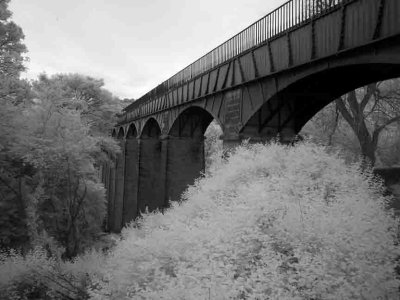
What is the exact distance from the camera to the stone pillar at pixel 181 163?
20.1m

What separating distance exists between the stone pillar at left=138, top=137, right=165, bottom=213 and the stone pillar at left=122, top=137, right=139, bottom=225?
60 centimetres

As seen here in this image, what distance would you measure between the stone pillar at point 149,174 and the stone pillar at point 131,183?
1.96ft

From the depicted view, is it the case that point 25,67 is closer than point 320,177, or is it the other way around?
point 320,177

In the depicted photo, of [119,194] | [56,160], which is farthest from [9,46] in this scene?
[119,194]

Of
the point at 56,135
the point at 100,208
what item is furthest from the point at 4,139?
the point at 100,208

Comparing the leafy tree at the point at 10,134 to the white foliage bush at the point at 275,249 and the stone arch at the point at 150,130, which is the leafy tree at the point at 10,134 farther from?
the stone arch at the point at 150,130

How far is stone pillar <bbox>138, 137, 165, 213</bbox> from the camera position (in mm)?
25688

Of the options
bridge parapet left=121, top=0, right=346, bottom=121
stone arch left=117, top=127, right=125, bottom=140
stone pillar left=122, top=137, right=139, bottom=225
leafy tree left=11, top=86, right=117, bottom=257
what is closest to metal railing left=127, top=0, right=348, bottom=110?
bridge parapet left=121, top=0, right=346, bottom=121

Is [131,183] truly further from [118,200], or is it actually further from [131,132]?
[131,132]

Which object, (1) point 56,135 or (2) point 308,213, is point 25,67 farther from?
(2) point 308,213

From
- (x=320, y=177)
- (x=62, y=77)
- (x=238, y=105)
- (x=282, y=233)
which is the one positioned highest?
(x=62, y=77)

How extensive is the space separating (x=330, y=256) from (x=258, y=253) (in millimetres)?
1494

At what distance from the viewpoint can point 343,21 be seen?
8.27 meters

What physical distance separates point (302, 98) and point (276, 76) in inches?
87.8
